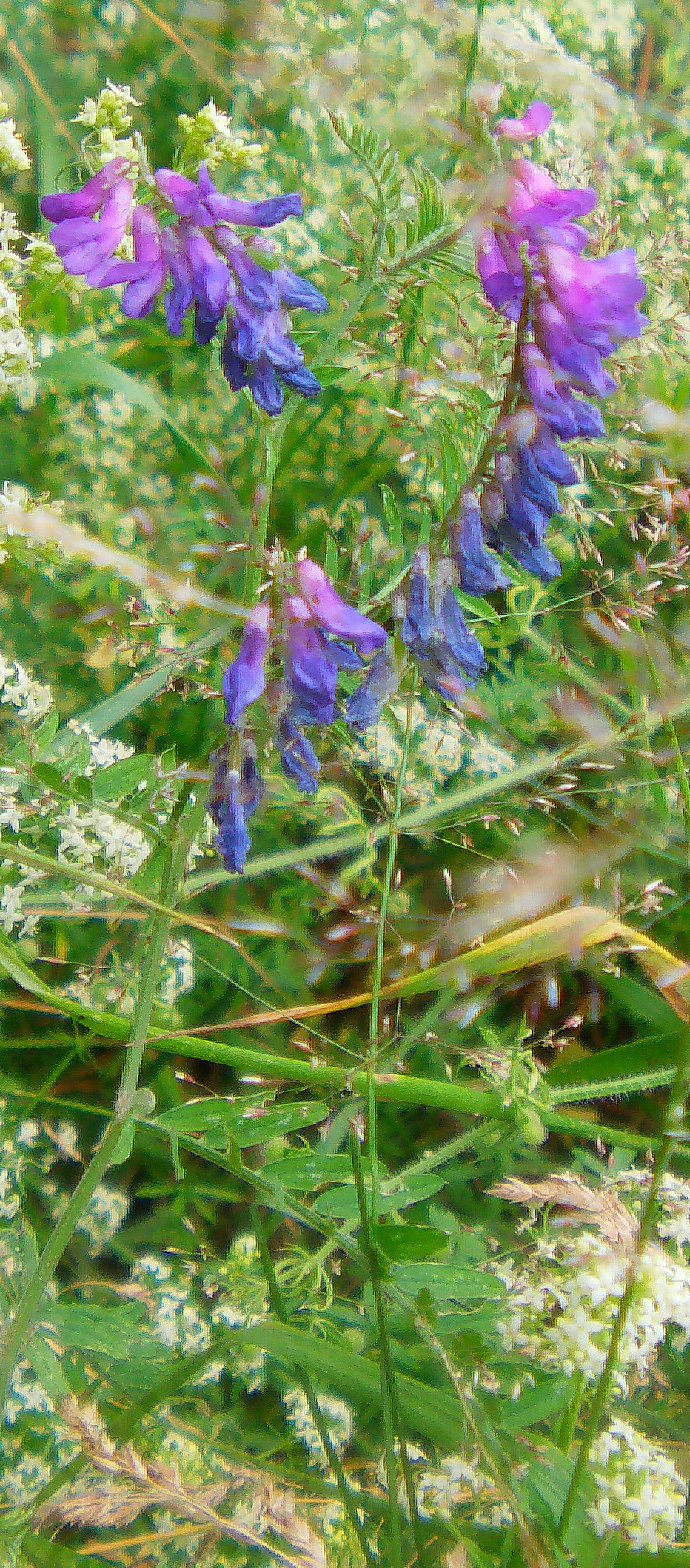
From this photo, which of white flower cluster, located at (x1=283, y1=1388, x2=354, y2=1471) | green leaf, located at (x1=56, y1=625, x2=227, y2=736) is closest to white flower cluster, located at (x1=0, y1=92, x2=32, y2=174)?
green leaf, located at (x1=56, y1=625, x2=227, y2=736)

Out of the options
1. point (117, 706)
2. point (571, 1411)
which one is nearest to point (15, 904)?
point (117, 706)

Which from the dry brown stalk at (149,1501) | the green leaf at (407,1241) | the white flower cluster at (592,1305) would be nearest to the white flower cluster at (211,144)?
the green leaf at (407,1241)

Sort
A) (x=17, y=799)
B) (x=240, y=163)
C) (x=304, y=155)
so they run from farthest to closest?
(x=304, y=155), (x=17, y=799), (x=240, y=163)

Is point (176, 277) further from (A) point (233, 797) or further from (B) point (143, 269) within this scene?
(A) point (233, 797)

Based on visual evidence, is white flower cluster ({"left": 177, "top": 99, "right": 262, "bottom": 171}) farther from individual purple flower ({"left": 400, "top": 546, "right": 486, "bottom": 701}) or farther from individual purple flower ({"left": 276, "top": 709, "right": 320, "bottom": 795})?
individual purple flower ({"left": 276, "top": 709, "right": 320, "bottom": 795})

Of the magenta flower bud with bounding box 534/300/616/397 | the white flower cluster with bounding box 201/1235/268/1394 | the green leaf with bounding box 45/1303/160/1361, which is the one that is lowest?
the white flower cluster with bounding box 201/1235/268/1394

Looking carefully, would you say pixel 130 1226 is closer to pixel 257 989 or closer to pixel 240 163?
pixel 257 989

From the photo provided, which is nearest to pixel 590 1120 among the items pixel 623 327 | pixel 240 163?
pixel 623 327
